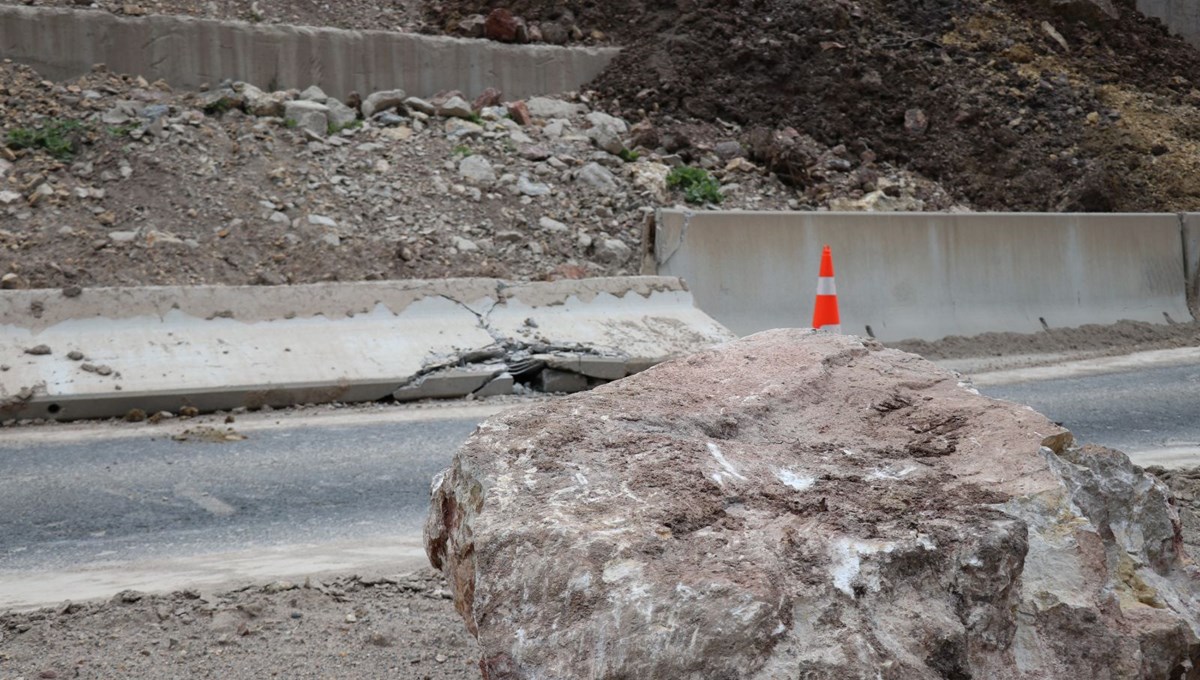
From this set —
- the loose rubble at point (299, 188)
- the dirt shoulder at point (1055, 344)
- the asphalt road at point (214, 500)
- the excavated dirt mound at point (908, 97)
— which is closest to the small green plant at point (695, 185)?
the loose rubble at point (299, 188)

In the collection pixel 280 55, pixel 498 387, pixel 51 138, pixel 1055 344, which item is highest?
pixel 280 55

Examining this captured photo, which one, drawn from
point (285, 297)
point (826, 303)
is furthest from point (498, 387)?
point (826, 303)

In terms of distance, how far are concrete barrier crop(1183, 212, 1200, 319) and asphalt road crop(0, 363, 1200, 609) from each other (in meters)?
4.74

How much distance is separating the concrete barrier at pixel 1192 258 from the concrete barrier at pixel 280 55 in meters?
7.76

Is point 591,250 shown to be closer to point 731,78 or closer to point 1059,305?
point 1059,305

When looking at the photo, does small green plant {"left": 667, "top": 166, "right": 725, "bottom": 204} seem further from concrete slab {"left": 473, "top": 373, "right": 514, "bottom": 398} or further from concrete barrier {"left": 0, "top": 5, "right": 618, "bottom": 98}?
concrete slab {"left": 473, "top": 373, "right": 514, "bottom": 398}

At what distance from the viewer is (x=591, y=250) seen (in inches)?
460

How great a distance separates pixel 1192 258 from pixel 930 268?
361 centimetres

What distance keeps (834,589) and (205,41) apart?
12893 mm

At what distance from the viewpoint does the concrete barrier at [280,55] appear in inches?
502

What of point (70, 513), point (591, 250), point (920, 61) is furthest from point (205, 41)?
point (920, 61)

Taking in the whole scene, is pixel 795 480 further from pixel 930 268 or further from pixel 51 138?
pixel 51 138

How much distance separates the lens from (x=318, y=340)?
815cm

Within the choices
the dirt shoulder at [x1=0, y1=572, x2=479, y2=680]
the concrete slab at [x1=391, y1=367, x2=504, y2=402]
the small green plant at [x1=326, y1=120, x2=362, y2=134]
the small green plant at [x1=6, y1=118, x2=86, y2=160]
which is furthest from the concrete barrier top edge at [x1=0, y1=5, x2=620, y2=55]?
the dirt shoulder at [x1=0, y1=572, x2=479, y2=680]
